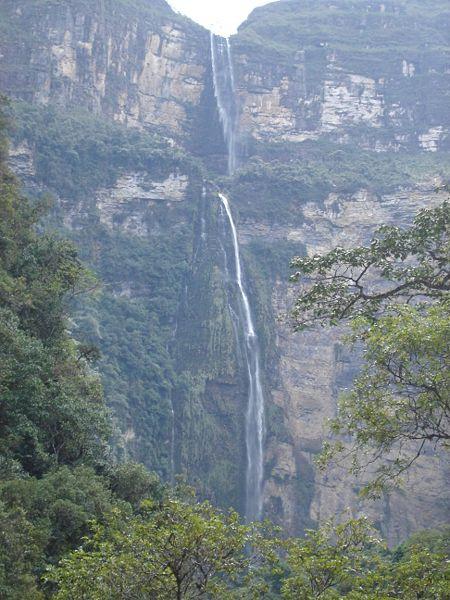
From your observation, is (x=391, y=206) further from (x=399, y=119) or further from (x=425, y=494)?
(x=425, y=494)

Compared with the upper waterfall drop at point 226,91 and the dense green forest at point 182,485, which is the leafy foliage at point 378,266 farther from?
the upper waterfall drop at point 226,91

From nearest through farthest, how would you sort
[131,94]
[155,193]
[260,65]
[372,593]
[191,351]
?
[372,593], [191,351], [155,193], [131,94], [260,65]

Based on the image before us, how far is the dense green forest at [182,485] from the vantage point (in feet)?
19.5

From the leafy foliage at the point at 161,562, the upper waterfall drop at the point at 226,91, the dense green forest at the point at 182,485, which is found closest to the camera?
the leafy foliage at the point at 161,562

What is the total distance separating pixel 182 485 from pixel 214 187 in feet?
98.1

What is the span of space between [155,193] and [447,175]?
16.0 metres

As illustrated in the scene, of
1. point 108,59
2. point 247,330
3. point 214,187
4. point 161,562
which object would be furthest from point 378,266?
point 108,59

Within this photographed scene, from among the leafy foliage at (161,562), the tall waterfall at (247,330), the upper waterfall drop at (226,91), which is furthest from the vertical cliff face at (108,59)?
the leafy foliage at (161,562)

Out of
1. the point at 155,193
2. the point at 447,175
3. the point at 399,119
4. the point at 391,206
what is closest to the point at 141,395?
the point at 155,193

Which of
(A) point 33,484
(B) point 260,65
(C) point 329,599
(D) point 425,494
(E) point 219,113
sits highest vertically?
(B) point 260,65

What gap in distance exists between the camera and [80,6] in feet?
134

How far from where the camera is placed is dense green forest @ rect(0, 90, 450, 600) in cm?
593

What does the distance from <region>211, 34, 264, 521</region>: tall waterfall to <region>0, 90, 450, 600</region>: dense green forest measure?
14461 mm

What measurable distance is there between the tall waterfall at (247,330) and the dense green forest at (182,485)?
47.4ft
